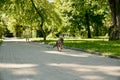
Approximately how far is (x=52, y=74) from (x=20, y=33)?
Result: 295ft

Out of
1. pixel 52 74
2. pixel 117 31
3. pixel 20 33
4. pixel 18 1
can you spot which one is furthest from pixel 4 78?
pixel 20 33

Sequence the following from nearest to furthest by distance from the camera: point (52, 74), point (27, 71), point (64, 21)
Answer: point (52, 74) → point (27, 71) → point (64, 21)

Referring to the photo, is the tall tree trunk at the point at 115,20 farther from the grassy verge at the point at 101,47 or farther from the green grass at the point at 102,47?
the green grass at the point at 102,47

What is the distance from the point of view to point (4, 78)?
39.2 ft

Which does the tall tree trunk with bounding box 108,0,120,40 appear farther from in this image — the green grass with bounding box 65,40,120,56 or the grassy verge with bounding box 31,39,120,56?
the green grass with bounding box 65,40,120,56

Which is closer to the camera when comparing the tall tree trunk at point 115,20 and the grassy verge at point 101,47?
Answer: the grassy verge at point 101,47

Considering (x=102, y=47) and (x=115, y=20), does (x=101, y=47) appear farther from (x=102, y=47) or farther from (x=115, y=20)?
(x=115, y=20)

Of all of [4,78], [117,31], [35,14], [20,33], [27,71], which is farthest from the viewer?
[20,33]

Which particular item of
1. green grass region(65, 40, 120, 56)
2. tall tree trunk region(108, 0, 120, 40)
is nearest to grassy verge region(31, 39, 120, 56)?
green grass region(65, 40, 120, 56)

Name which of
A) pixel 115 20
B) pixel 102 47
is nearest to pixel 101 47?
pixel 102 47

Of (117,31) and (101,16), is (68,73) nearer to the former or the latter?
(117,31)

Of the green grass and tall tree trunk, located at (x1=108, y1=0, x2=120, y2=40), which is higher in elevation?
tall tree trunk, located at (x1=108, y1=0, x2=120, y2=40)

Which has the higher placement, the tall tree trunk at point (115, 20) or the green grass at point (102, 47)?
the tall tree trunk at point (115, 20)

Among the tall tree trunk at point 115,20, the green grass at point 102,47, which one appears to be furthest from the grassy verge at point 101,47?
the tall tree trunk at point 115,20
